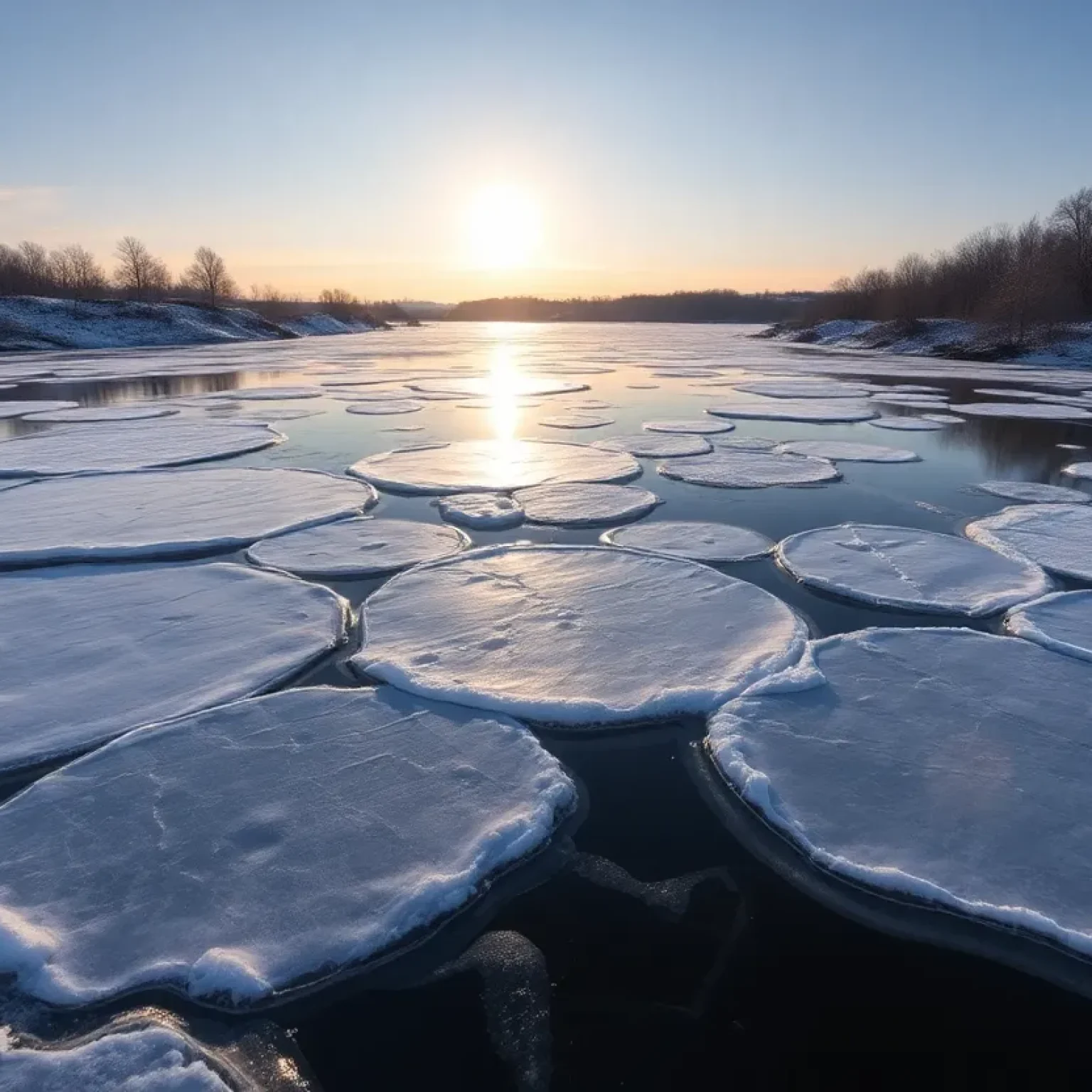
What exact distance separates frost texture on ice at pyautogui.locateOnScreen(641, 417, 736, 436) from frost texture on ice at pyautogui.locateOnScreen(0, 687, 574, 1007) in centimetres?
644

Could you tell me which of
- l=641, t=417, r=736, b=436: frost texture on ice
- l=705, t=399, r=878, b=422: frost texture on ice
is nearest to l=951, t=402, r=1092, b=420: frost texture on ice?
l=705, t=399, r=878, b=422: frost texture on ice

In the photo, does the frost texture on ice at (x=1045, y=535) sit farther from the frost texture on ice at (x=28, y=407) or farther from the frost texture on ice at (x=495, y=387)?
the frost texture on ice at (x=28, y=407)

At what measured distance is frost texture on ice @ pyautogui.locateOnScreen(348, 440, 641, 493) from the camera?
574 cm

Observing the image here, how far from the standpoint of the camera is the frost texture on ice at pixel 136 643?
2.48 m

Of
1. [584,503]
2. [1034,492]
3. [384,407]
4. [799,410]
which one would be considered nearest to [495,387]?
[384,407]

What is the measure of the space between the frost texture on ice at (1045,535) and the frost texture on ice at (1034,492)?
10.3 inches

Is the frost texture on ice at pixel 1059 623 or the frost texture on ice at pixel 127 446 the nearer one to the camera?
the frost texture on ice at pixel 1059 623

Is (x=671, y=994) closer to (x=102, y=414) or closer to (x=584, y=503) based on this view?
(x=584, y=503)

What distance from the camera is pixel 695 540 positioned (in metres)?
4.33

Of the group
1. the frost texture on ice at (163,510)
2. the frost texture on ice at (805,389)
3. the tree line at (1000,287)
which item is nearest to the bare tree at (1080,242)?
the tree line at (1000,287)

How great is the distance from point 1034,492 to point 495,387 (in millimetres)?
10013

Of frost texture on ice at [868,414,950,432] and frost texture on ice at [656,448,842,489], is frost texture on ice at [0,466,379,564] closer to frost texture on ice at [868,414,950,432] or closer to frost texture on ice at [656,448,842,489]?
frost texture on ice at [656,448,842,489]

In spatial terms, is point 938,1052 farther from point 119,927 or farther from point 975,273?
point 975,273

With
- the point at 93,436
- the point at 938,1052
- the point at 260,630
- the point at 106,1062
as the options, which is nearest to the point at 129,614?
the point at 260,630
